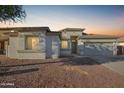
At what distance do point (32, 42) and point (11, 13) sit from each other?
6227mm

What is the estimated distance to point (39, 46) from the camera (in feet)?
61.9

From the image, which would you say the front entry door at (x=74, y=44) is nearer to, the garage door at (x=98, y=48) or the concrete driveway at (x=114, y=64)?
the garage door at (x=98, y=48)

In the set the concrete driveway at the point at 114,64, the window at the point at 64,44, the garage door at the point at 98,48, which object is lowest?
the concrete driveway at the point at 114,64

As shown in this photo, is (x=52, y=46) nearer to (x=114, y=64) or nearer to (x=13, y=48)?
(x=13, y=48)

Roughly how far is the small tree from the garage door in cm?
1404

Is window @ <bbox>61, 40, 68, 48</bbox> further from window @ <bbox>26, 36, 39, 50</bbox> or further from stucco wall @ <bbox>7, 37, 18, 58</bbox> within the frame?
stucco wall @ <bbox>7, 37, 18, 58</bbox>

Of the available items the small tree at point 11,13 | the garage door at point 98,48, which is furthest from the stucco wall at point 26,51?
the garage door at point 98,48

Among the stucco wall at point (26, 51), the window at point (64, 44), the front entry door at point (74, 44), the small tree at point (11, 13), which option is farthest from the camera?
the front entry door at point (74, 44)

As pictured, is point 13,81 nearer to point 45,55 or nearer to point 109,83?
point 109,83

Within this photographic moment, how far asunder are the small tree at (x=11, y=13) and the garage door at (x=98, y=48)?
14037 millimetres

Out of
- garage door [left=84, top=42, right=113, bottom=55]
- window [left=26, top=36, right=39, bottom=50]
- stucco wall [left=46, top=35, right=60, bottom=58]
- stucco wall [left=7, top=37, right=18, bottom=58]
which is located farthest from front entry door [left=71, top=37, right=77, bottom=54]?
stucco wall [left=7, top=37, right=18, bottom=58]

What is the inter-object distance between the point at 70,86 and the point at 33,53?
11.0 metres

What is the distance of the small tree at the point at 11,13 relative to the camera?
41.3 ft
